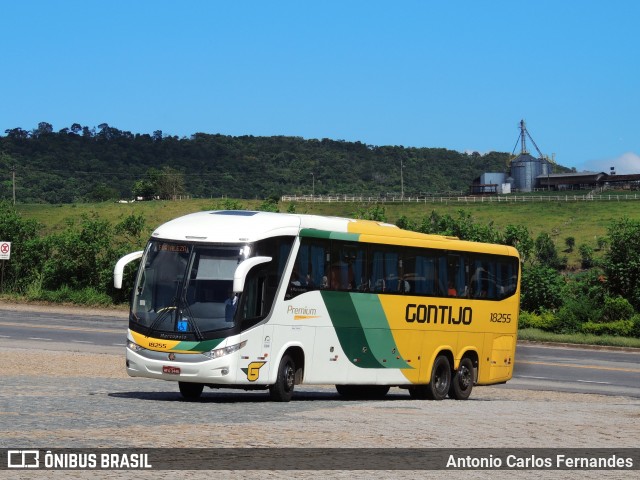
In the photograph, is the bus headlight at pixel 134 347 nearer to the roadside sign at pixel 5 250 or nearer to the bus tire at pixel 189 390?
the bus tire at pixel 189 390

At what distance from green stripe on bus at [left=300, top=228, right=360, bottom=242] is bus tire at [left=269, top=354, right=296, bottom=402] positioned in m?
2.45

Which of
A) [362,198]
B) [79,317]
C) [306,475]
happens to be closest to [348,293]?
[306,475]

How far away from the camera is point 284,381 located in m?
20.3

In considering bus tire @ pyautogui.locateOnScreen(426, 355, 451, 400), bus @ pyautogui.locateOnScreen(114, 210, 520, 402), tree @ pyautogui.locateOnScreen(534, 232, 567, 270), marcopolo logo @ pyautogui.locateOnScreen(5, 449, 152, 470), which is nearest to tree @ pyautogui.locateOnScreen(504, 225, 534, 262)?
tree @ pyautogui.locateOnScreen(534, 232, 567, 270)

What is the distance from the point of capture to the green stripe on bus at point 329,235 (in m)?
21.3

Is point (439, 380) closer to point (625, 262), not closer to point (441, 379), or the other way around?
point (441, 379)

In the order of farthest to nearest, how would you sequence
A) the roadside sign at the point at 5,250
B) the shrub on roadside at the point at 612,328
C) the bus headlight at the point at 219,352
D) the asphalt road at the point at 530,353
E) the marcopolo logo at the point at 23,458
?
the roadside sign at the point at 5,250
the shrub on roadside at the point at 612,328
the asphalt road at the point at 530,353
the bus headlight at the point at 219,352
the marcopolo logo at the point at 23,458

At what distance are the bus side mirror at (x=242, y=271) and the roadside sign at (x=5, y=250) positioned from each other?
43.0 metres

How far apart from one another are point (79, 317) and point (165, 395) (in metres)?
31.4

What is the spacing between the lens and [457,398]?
2550 centimetres

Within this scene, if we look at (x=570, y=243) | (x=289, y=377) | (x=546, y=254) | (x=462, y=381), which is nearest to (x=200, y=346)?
(x=289, y=377)

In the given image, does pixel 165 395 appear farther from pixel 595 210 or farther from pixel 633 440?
pixel 595 210

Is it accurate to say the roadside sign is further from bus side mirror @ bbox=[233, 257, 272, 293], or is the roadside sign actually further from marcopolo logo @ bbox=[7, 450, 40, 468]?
marcopolo logo @ bbox=[7, 450, 40, 468]

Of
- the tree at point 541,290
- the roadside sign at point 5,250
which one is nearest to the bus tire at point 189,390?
the tree at point 541,290
